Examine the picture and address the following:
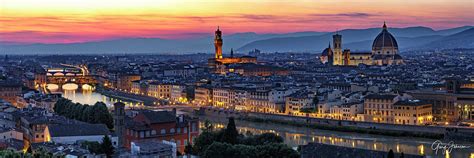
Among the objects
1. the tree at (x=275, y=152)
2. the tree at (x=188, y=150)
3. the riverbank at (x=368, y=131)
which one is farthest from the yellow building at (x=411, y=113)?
the tree at (x=275, y=152)

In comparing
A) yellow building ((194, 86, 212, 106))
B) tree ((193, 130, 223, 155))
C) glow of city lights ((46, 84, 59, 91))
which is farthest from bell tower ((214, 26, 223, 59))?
tree ((193, 130, 223, 155))

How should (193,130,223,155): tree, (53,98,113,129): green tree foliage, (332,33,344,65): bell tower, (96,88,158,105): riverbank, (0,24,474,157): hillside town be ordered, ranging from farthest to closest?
1. (332,33,344,65): bell tower
2. (96,88,158,105): riverbank
3. (53,98,113,129): green tree foliage
4. (0,24,474,157): hillside town
5. (193,130,223,155): tree

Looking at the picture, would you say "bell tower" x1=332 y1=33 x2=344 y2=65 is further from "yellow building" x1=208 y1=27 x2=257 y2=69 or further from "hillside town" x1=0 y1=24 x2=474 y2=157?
"hillside town" x1=0 y1=24 x2=474 y2=157

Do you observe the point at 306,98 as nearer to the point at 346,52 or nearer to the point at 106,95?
the point at 106,95

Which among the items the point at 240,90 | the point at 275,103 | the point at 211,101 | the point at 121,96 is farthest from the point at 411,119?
the point at 121,96

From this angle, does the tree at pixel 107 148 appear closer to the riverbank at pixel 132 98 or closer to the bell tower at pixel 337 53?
the riverbank at pixel 132 98
